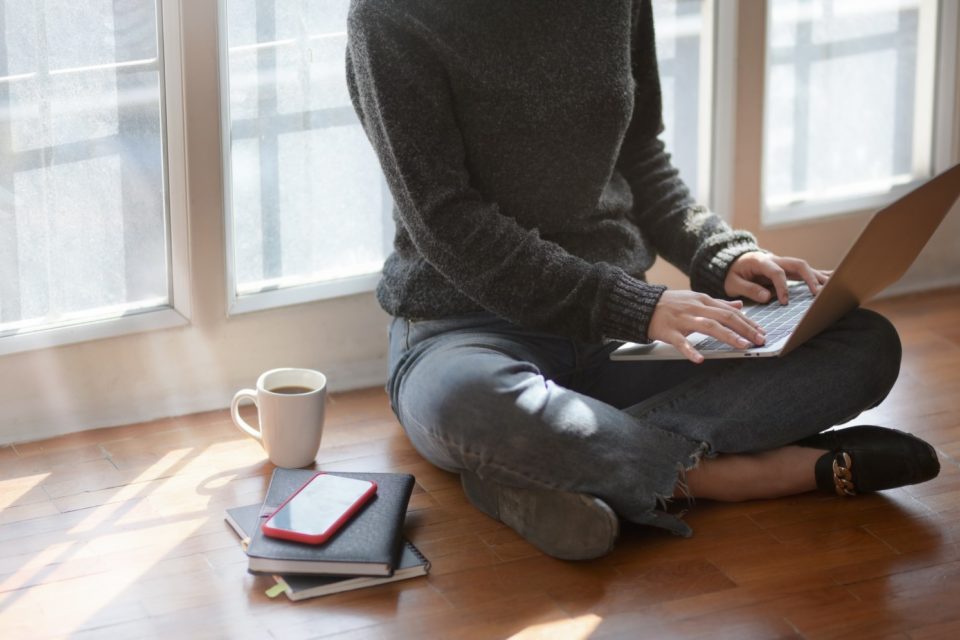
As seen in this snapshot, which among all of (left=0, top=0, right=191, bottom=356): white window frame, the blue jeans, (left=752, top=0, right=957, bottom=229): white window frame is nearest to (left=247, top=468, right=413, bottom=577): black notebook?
the blue jeans

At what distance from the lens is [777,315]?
1.76 meters

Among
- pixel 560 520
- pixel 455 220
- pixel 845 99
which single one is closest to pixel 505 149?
pixel 455 220

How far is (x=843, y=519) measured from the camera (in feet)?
5.62

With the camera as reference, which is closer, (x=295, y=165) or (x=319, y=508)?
(x=319, y=508)

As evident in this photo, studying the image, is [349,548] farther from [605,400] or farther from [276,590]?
[605,400]

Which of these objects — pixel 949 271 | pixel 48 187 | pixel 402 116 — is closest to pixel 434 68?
pixel 402 116

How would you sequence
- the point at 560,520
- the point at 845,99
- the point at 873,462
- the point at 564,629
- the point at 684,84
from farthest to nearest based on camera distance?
the point at 845,99 → the point at 684,84 → the point at 873,462 → the point at 560,520 → the point at 564,629

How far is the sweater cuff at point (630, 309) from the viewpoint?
5.45ft

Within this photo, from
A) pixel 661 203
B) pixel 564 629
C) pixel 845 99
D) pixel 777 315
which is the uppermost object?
pixel 845 99

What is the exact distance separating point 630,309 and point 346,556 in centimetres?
46

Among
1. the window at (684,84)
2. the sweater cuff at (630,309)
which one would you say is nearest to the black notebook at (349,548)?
the sweater cuff at (630,309)

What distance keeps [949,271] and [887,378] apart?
95cm

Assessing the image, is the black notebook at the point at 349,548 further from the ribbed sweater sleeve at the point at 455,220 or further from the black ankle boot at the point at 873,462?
the black ankle boot at the point at 873,462

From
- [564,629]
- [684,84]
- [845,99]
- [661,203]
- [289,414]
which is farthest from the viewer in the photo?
[845,99]
